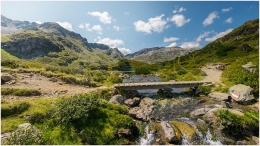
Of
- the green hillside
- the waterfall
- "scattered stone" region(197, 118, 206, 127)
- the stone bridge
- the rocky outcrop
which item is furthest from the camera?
the green hillside

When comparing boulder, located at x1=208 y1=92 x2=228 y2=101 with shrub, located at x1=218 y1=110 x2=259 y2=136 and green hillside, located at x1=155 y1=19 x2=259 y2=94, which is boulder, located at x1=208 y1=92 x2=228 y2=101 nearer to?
green hillside, located at x1=155 y1=19 x2=259 y2=94

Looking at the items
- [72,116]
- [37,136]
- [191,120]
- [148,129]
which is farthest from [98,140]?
[191,120]

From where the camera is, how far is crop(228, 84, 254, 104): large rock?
2724 centimetres

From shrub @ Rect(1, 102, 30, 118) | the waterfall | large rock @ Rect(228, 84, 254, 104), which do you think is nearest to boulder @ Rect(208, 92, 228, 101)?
large rock @ Rect(228, 84, 254, 104)

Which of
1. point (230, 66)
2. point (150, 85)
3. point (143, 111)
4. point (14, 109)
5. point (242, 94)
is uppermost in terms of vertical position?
point (230, 66)

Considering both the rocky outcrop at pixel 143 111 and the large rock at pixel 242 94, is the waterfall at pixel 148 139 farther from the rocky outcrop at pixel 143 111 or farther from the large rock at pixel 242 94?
the large rock at pixel 242 94

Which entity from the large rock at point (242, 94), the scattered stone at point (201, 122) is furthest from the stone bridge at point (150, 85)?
the scattered stone at point (201, 122)

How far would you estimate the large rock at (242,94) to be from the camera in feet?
89.4

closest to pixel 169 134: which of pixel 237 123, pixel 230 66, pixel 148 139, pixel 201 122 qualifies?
pixel 148 139

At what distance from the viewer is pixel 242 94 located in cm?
2830

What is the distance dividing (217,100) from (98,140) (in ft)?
81.1

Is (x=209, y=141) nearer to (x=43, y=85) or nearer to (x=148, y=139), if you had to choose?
(x=148, y=139)

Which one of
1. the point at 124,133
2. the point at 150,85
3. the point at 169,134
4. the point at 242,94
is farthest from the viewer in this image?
the point at 150,85

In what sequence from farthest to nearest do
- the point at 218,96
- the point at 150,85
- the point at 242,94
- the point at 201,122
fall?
the point at 150,85 → the point at 218,96 → the point at 242,94 → the point at 201,122
